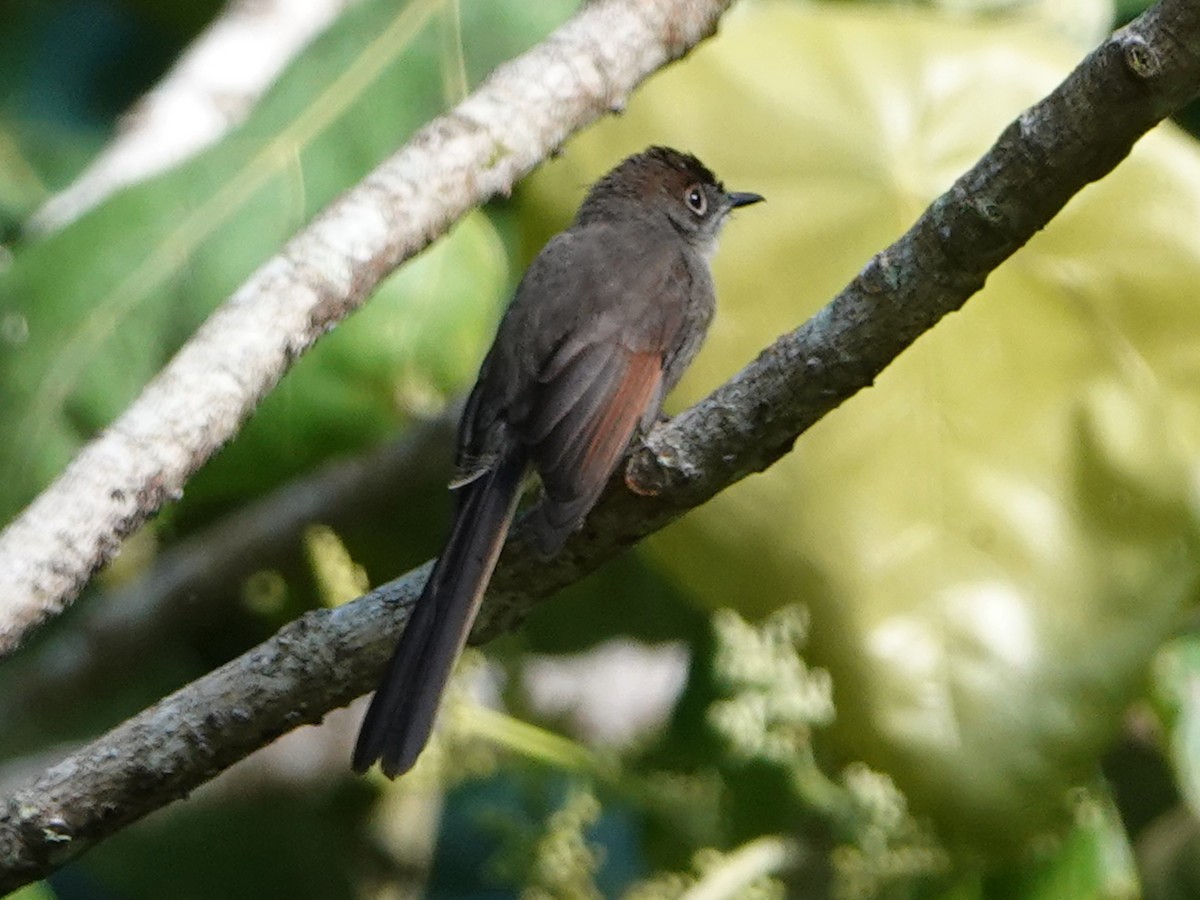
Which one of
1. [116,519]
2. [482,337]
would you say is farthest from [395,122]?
[116,519]

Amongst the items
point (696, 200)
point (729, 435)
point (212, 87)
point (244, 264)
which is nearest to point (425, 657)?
point (729, 435)

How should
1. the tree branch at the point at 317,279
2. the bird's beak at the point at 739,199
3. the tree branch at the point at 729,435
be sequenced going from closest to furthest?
the tree branch at the point at 729,435 < the tree branch at the point at 317,279 < the bird's beak at the point at 739,199

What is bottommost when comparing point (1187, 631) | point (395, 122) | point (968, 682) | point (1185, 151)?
point (1187, 631)

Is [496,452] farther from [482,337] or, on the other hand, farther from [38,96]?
[38,96]

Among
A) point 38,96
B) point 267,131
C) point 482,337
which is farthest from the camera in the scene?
point 38,96

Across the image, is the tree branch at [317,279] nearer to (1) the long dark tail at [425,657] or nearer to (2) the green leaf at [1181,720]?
(1) the long dark tail at [425,657]

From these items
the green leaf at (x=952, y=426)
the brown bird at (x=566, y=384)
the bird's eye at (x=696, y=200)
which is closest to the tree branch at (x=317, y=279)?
the green leaf at (x=952, y=426)

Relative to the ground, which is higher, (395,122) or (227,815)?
(395,122)

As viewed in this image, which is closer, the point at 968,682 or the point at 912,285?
the point at 912,285
